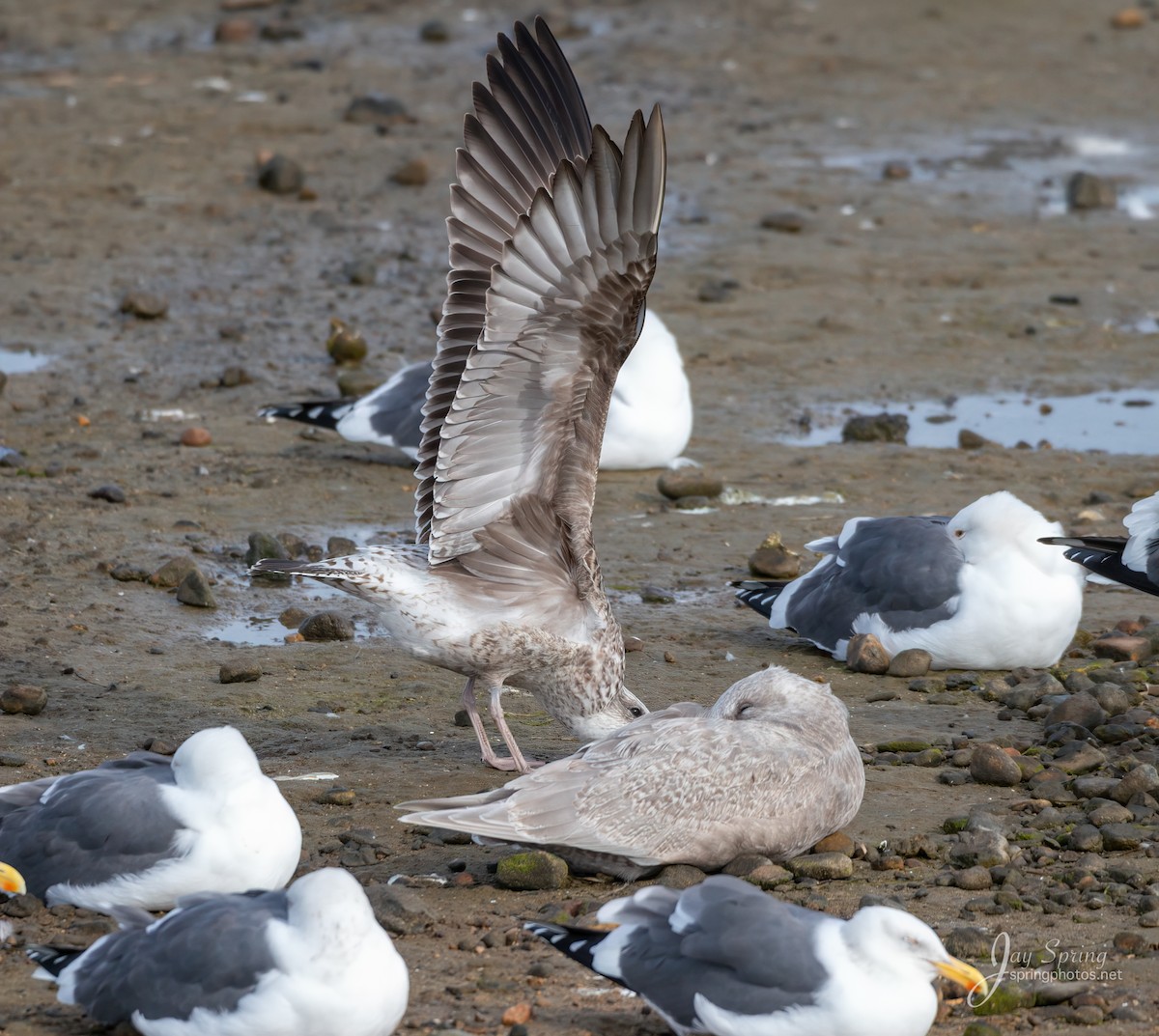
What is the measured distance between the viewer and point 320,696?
22.3 ft

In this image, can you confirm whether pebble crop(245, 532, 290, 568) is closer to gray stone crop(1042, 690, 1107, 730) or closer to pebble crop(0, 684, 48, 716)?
pebble crop(0, 684, 48, 716)

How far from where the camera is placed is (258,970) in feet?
13.2

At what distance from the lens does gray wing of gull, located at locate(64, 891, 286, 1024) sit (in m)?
4.05

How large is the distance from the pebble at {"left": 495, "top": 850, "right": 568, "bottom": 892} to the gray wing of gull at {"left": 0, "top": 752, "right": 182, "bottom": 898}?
944mm

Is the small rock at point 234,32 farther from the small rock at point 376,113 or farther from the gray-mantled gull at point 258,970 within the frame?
the gray-mantled gull at point 258,970

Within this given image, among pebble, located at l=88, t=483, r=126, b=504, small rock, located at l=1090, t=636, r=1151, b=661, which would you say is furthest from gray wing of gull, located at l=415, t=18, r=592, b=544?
pebble, located at l=88, t=483, r=126, b=504

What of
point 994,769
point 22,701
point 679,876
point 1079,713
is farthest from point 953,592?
point 22,701

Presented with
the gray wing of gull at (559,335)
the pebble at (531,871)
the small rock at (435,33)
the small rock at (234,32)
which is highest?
the small rock at (435,33)

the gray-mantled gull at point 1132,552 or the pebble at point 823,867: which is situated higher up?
the gray-mantled gull at point 1132,552

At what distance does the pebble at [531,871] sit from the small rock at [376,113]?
1164 centimetres

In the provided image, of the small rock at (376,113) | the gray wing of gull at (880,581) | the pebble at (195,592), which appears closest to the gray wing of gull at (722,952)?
the gray wing of gull at (880,581)

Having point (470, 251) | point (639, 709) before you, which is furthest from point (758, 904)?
point (470, 251)

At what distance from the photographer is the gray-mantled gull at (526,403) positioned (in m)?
→ 5.55

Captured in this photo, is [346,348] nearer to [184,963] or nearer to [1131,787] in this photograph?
[1131,787]
